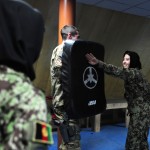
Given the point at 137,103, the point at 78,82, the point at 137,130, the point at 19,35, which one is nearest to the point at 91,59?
the point at 78,82

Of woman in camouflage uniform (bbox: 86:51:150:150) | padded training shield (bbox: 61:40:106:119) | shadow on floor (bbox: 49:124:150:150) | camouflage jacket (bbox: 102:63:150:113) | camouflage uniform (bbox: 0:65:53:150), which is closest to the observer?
camouflage uniform (bbox: 0:65:53:150)

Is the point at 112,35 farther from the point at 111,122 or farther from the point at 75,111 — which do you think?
the point at 75,111

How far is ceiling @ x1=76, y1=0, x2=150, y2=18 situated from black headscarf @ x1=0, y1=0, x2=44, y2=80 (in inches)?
142

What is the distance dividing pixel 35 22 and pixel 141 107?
237cm

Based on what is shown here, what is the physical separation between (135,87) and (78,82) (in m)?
1.07

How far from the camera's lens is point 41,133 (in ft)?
2.54

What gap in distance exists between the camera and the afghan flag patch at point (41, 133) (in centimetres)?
76

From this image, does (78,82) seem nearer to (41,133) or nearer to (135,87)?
(135,87)

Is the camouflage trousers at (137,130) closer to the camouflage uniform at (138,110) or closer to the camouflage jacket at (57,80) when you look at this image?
the camouflage uniform at (138,110)

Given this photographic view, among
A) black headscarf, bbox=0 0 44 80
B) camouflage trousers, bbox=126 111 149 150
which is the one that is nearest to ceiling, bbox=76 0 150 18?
camouflage trousers, bbox=126 111 149 150

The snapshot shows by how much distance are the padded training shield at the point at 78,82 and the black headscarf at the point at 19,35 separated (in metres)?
1.17

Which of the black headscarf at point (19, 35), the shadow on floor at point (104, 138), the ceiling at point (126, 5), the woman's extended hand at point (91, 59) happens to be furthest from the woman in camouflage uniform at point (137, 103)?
the black headscarf at point (19, 35)

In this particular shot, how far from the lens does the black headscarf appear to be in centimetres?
81

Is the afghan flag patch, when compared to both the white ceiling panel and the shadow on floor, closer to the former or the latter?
the shadow on floor
